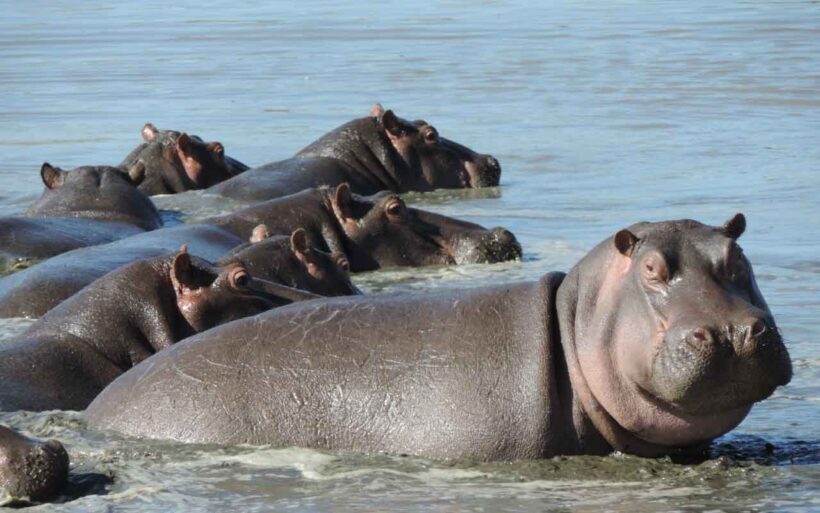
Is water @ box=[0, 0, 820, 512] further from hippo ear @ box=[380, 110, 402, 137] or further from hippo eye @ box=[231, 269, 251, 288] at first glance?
hippo eye @ box=[231, 269, 251, 288]

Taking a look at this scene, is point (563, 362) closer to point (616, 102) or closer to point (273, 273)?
point (273, 273)

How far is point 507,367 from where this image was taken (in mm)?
5699

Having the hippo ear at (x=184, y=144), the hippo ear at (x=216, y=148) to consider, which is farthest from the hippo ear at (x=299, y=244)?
the hippo ear at (x=216, y=148)

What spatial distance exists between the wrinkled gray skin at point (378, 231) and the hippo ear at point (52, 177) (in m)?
2.22

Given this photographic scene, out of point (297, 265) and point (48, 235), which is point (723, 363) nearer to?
point (297, 265)

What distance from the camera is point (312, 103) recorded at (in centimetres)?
2116

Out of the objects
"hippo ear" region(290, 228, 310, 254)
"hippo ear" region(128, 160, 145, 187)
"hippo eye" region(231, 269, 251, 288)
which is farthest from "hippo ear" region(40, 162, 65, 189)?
"hippo eye" region(231, 269, 251, 288)

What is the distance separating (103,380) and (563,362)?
7.67ft

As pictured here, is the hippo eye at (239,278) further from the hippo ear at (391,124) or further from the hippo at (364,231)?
the hippo ear at (391,124)

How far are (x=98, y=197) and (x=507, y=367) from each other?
6.98 metres

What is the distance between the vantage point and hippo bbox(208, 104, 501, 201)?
1327 centimetres

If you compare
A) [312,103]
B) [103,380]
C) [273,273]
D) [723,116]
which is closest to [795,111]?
[723,116]

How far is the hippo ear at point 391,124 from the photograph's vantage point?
13.8m

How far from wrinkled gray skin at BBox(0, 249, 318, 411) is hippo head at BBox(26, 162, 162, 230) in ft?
15.1
